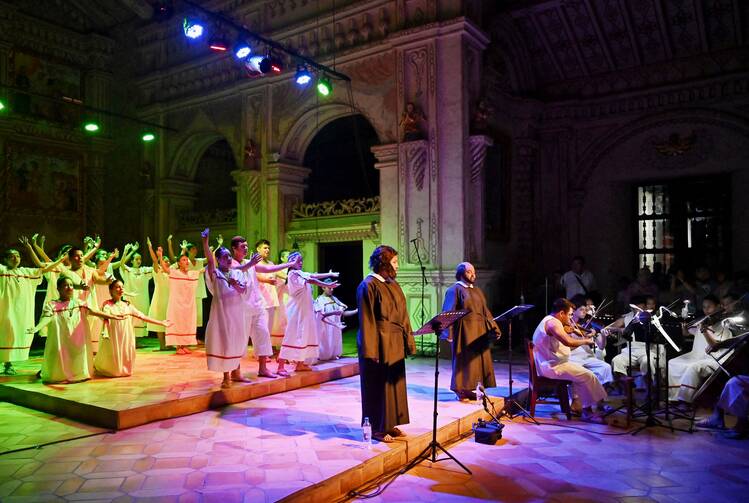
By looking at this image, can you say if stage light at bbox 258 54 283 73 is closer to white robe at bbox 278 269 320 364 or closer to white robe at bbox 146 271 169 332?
white robe at bbox 146 271 169 332

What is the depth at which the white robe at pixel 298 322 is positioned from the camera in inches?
279

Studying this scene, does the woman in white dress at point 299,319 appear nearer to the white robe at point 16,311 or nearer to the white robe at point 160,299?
the white robe at point 16,311

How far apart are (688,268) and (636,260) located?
1.03 m

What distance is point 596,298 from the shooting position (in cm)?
973

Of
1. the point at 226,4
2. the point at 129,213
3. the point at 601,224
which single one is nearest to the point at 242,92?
the point at 226,4

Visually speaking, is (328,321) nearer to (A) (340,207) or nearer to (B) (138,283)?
(B) (138,283)

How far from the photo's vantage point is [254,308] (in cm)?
664

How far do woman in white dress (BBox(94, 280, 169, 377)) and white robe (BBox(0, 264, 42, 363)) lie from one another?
1242mm

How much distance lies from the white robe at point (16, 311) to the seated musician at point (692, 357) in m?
8.23

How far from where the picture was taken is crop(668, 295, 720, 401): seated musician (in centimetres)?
640

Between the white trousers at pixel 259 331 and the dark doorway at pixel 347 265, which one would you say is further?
→ the dark doorway at pixel 347 265

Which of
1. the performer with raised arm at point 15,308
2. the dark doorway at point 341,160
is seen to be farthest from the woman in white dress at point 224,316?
the dark doorway at point 341,160

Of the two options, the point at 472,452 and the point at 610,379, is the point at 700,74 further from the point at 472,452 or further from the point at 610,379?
the point at 472,452

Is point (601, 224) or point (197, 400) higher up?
point (601, 224)
